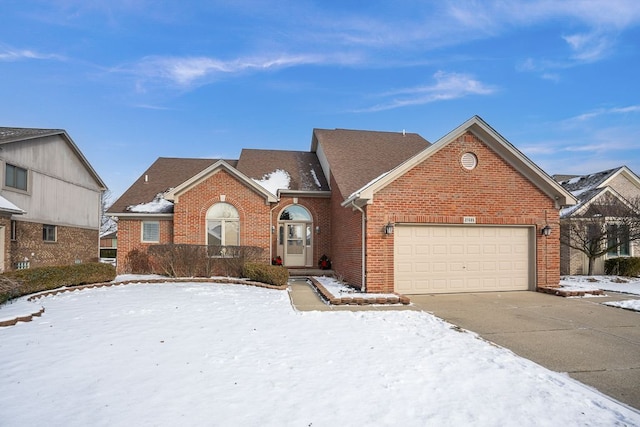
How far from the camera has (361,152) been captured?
17156 millimetres

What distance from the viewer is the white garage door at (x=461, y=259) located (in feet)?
36.8

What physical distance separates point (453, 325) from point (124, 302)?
25.4ft

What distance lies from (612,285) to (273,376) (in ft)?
46.3

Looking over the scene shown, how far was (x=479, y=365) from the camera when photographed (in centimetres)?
512

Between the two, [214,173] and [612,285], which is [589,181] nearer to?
[612,285]

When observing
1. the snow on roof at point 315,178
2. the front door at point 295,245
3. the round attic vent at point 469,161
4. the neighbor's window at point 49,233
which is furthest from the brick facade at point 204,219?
the round attic vent at point 469,161

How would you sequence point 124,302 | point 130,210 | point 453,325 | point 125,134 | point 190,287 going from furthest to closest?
point 125,134, point 130,210, point 190,287, point 124,302, point 453,325

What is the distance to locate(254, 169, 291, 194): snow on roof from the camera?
1656cm

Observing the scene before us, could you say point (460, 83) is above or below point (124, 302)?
above

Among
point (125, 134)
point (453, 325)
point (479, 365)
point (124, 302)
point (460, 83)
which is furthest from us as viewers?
point (125, 134)

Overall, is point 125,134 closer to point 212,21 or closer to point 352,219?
point 212,21

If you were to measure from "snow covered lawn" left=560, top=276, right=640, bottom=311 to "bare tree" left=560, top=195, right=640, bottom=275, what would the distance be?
4.15ft

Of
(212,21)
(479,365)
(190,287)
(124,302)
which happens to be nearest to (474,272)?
(479,365)

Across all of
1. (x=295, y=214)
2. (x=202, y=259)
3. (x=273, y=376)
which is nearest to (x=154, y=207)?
(x=202, y=259)
